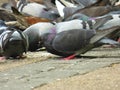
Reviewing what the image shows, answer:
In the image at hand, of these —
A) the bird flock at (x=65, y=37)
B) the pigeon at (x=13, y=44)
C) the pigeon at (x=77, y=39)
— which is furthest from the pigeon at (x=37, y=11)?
the pigeon at (x=77, y=39)

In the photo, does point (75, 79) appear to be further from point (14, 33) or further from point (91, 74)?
point (14, 33)

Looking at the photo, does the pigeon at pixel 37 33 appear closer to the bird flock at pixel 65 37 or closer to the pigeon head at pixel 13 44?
the bird flock at pixel 65 37

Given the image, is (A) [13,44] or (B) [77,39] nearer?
(B) [77,39]

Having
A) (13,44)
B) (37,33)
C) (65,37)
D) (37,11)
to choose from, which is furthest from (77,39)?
(37,11)

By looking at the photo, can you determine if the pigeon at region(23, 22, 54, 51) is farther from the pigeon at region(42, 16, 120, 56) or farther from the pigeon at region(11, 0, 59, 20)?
the pigeon at region(11, 0, 59, 20)

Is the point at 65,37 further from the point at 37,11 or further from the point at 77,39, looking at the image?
the point at 37,11

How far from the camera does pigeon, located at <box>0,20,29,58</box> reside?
8.02 metres

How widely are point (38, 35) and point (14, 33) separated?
1.05m

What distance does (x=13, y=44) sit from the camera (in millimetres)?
8047

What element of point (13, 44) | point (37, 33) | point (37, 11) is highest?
point (37, 11)

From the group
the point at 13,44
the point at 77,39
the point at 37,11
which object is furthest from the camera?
the point at 37,11

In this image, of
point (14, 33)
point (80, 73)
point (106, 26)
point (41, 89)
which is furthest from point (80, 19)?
point (41, 89)

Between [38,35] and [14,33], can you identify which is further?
[38,35]

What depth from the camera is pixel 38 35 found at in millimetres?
9102
